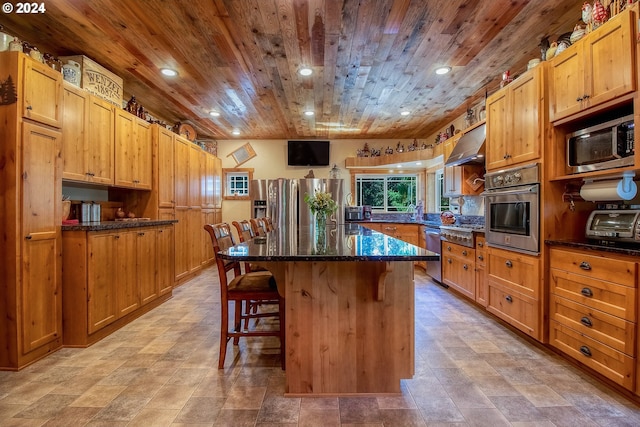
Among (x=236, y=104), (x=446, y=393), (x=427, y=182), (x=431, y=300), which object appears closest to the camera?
(x=446, y=393)

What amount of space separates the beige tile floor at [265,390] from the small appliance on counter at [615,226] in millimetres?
913

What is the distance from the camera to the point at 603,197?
6.55 feet

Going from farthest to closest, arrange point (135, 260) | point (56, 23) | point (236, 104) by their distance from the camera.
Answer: point (236, 104)
point (135, 260)
point (56, 23)

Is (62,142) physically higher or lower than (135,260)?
higher

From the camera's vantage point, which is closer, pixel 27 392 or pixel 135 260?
pixel 27 392

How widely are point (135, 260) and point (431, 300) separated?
3298mm

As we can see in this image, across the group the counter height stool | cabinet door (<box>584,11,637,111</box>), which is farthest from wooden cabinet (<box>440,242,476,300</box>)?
the counter height stool

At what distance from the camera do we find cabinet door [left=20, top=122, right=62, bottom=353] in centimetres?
212

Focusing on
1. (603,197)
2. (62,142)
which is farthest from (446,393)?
(62,142)

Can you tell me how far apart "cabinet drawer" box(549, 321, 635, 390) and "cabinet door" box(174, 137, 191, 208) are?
4507 mm

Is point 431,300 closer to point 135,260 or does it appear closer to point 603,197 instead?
point 603,197

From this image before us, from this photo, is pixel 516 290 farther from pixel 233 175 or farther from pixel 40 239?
pixel 233 175

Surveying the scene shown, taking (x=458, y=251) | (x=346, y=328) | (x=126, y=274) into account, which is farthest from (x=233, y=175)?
(x=346, y=328)

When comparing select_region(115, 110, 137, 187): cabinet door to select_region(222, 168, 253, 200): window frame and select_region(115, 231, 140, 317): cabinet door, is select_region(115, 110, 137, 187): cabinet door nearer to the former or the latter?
select_region(115, 231, 140, 317): cabinet door
